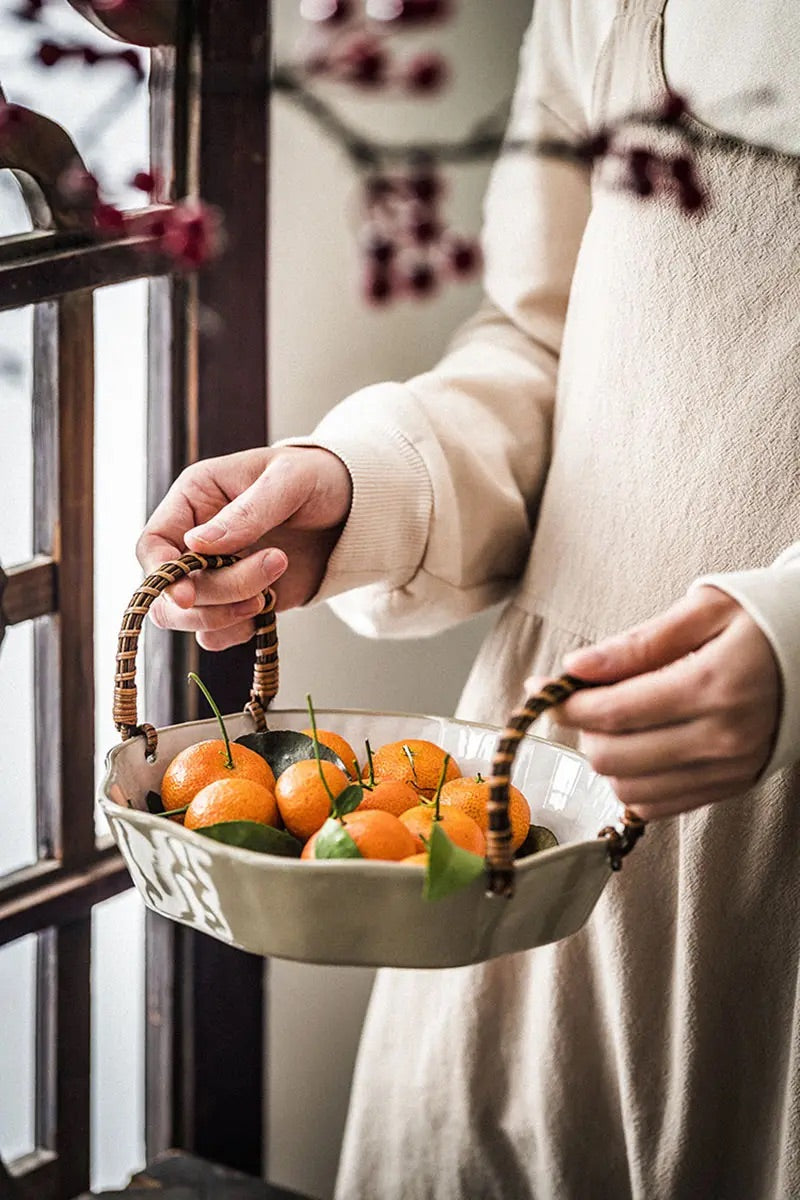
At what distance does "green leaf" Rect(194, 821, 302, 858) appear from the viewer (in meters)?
0.59

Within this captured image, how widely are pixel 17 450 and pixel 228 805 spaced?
491 mm

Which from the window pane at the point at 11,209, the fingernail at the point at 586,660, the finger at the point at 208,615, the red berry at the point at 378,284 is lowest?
the finger at the point at 208,615

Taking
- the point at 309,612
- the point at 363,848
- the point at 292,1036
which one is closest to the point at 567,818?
the point at 363,848

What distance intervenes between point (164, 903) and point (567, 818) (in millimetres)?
257

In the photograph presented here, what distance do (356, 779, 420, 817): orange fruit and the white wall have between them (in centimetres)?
64

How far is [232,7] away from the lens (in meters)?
1.02

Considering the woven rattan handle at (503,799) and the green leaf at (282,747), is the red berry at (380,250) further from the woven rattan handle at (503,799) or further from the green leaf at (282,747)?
the green leaf at (282,747)

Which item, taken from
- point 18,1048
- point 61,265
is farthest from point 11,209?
point 18,1048

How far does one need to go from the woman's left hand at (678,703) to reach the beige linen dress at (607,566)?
26 cm

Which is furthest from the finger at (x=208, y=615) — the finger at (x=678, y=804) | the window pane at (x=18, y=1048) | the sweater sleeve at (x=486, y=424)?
the window pane at (x=18, y=1048)

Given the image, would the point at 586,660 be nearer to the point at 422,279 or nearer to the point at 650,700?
the point at 650,700

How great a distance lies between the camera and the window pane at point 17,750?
1.03m

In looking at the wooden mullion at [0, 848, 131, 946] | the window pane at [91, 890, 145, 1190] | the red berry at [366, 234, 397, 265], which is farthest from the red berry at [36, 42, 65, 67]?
the window pane at [91, 890, 145, 1190]

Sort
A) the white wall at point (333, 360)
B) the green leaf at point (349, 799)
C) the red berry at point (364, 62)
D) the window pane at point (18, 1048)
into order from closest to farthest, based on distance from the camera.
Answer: the red berry at point (364, 62) → the green leaf at point (349, 799) → the window pane at point (18, 1048) → the white wall at point (333, 360)
